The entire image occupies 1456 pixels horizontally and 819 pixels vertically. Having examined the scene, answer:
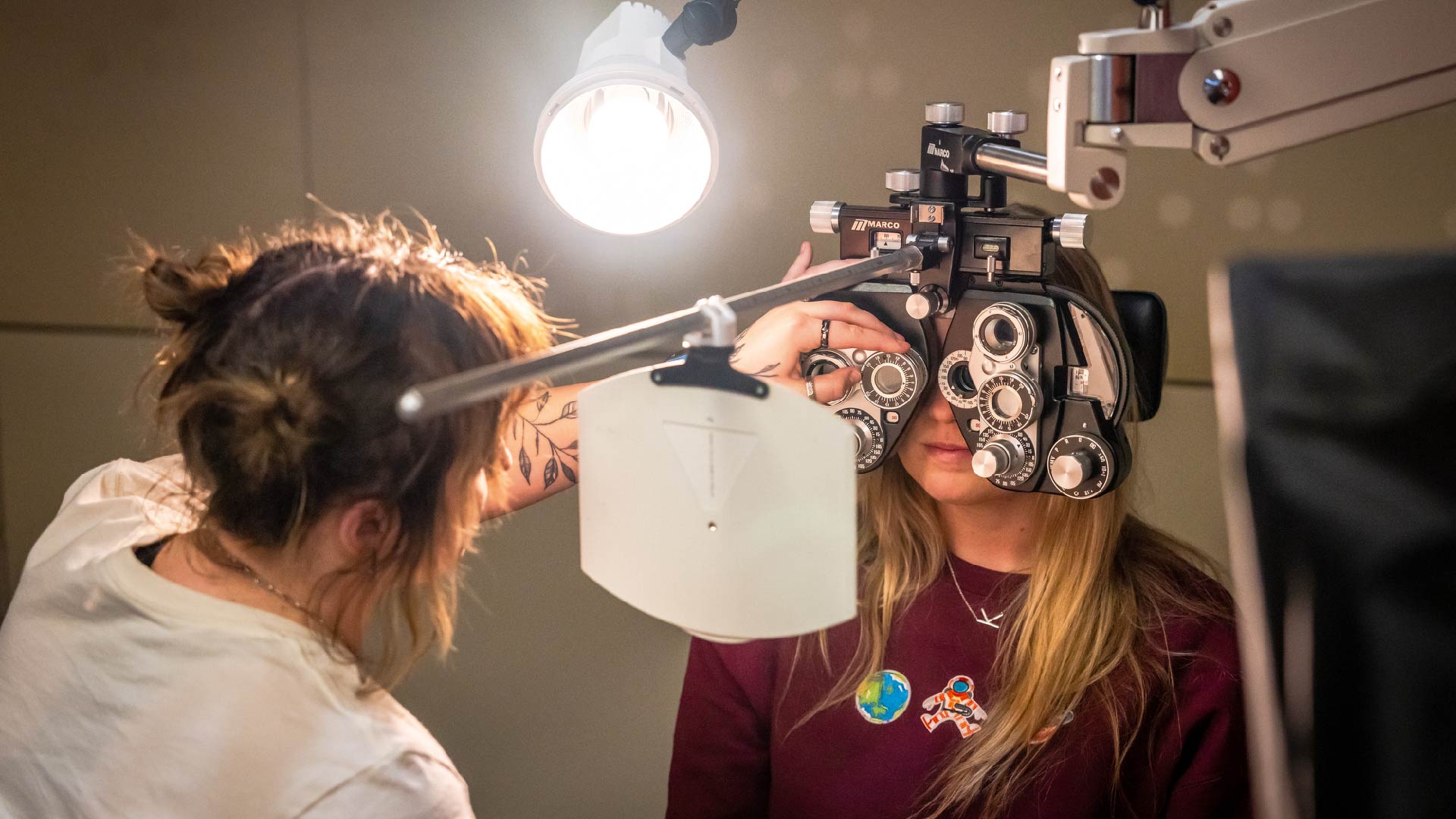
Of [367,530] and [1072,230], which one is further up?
[1072,230]

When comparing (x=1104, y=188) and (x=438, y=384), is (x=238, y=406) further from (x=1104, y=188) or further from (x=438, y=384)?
(x=1104, y=188)

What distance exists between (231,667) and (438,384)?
1.53 feet

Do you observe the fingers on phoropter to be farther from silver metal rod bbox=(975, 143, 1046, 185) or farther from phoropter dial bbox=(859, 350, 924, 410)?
silver metal rod bbox=(975, 143, 1046, 185)

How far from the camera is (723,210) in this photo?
2094 mm

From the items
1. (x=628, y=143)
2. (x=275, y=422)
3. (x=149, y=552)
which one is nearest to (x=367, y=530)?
(x=275, y=422)

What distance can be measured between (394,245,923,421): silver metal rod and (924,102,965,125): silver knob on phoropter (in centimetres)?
21

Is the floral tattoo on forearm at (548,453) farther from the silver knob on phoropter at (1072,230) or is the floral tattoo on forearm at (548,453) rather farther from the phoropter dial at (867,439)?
the silver knob on phoropter at (1072,230)

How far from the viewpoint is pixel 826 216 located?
1124mm

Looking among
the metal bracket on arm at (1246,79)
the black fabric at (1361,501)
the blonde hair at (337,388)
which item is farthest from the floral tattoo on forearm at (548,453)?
the black fabric at (1361,501)

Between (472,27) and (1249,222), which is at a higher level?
(472,27)

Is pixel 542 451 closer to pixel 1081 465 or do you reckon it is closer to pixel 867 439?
pixel 867 439

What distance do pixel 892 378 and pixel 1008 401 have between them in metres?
0.10

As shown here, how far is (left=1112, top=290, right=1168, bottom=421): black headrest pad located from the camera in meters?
1.15

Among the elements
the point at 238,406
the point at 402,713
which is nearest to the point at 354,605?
the point at 402,713
